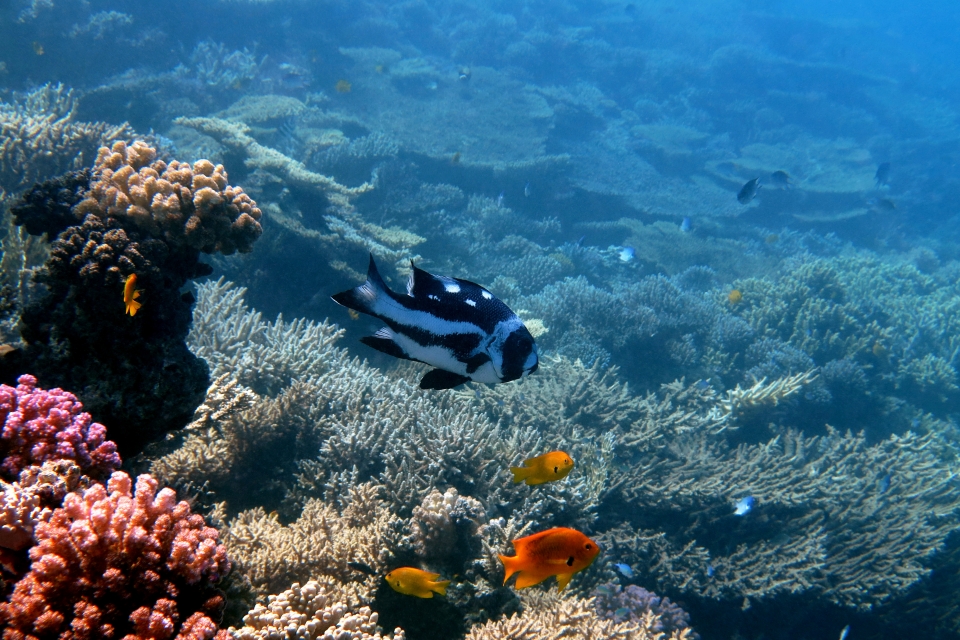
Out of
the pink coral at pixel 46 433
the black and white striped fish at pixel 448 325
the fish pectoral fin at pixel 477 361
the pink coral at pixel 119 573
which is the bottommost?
the pink coral at pixel 119 573

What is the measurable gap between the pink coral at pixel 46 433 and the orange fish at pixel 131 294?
456 millimetres

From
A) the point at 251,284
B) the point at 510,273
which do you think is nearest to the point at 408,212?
the point at 510,273

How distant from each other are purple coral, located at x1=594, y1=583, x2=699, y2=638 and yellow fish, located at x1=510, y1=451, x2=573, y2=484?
70.4 inches

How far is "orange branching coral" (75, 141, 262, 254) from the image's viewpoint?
260 cm

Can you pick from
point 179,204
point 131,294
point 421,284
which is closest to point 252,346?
point 179,204

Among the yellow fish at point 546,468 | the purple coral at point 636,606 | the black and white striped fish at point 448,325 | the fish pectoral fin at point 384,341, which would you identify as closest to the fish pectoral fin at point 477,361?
the black and white striped fish at point 448,325

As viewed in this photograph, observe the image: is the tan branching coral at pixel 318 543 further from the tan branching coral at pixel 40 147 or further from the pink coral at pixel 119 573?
the tan branching coral at pixel 40 147

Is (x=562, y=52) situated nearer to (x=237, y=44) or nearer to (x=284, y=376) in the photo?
(x=237, y=44)

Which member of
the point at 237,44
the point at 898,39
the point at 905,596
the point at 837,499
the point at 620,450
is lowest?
the point at 905,596

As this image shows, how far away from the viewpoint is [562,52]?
24.1 metres

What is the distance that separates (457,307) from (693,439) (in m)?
5.65

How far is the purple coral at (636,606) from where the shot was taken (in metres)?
3.96

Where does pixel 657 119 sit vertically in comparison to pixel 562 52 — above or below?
below

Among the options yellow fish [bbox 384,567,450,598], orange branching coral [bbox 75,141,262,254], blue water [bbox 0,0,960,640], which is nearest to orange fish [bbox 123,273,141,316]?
orange branching coral [bbox 75,141,262,254]
